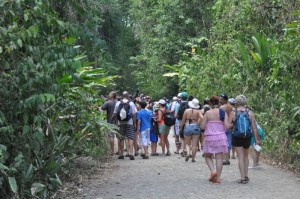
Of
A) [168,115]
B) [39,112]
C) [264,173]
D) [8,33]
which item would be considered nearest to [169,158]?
[168,115]

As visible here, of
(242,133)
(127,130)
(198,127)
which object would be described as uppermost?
(242,133)

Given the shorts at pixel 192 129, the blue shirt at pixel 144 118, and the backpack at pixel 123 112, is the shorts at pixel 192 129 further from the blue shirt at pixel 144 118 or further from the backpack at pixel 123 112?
the blue shirt at pixel 144 118

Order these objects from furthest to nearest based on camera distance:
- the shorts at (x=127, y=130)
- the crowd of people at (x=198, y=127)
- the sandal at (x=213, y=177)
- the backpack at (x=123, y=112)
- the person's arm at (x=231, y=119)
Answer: the shorts at (x=127, y=130)
the backpack at (x=123, y=112)
the person's arm at (x=231, y=119)
the crowd of people at (x=198, y=127)
the sandal at (x=213, y=177)

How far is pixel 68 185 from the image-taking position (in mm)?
10125

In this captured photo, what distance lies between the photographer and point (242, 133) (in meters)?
10.3

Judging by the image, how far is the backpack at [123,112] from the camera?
14.9 m

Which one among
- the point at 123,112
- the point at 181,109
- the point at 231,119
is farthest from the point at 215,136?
the point at 181,109

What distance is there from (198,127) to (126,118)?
91.8 inches

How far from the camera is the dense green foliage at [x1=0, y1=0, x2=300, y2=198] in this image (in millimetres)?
6844

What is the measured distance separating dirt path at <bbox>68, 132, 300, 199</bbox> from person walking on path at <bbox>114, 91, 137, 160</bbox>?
1589mm

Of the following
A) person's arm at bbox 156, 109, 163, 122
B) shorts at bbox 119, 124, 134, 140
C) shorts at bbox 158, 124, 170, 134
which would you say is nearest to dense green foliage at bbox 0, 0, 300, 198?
shorts at bbox 119, 124, 134, 140

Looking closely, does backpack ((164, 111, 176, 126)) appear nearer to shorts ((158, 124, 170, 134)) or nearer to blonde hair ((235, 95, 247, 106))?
shorts ((158, 124, 170, 134))

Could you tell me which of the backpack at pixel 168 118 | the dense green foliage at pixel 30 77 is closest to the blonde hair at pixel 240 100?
the dense green foliage at pixel 30 77

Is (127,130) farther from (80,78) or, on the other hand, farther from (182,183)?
(80,78)
